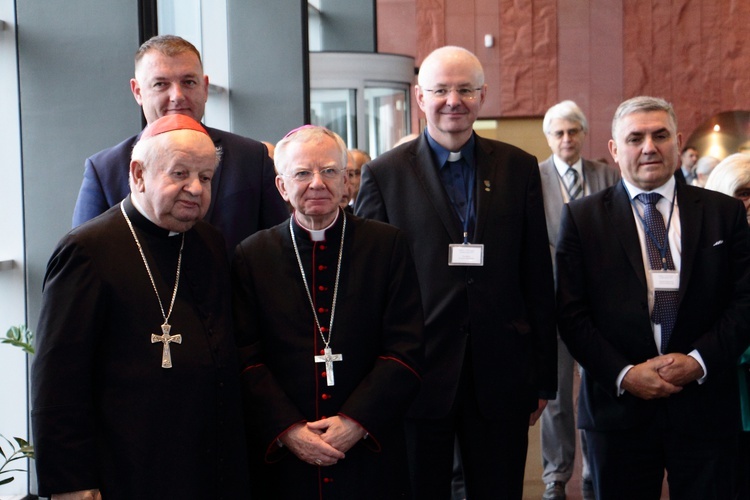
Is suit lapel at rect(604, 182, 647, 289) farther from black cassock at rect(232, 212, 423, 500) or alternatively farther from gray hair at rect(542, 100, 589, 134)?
gray hair at rect(542, 100, 589, 134)

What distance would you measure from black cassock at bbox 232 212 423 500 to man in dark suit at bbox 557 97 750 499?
0.85m

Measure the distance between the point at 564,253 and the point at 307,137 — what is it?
119 cm

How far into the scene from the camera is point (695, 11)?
1620 cm

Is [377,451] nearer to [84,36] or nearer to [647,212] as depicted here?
[647,212]

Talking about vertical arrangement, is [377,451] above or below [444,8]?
below

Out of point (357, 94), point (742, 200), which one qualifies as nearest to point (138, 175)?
point (742, 200)

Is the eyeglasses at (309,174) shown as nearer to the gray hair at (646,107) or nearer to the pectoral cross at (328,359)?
the pectoral cross at (328,359)

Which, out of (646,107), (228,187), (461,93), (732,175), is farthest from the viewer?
(732,175)

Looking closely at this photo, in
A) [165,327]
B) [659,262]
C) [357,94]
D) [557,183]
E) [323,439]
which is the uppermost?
[357,94]

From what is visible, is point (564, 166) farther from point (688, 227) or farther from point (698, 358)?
point (698, 358)

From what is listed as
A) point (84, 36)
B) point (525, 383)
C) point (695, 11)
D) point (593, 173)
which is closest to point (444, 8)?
point (695, 11)

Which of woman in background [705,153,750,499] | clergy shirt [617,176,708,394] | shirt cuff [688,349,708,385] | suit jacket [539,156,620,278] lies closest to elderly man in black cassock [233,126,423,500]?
clergy shirt [617,176,708,394]

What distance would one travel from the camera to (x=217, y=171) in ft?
10.8

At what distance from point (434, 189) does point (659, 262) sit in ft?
2.83
